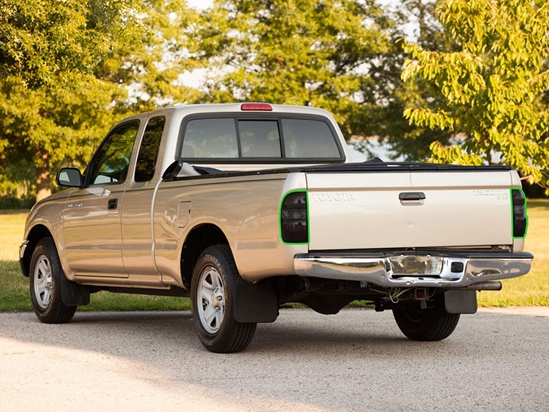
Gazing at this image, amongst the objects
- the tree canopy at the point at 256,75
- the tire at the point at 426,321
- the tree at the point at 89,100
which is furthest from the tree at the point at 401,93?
the tire at the point at 426,321

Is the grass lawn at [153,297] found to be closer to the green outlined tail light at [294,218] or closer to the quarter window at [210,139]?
the quarter window at [210,139]

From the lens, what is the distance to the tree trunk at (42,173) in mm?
46906

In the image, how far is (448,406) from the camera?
20.5 feet

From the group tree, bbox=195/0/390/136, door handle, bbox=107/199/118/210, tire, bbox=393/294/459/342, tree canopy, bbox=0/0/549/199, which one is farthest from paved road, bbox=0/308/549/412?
tree, bbox=195/0/390/136

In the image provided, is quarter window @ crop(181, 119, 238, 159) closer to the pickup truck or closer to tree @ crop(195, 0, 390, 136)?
the pickup truck

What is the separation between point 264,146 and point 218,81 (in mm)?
37151

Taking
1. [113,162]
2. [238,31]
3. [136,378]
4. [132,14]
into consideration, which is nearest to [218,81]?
[238,31]

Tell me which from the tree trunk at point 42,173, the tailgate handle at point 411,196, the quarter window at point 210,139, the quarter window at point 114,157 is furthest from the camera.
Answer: the tree trunk at point 42,173

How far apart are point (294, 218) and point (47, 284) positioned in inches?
173

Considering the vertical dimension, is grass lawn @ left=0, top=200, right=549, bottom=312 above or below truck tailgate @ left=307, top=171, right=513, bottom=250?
below

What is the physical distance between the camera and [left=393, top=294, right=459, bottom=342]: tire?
30.9 feet

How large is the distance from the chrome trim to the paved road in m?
0.63

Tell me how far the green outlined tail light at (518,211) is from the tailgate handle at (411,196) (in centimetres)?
83

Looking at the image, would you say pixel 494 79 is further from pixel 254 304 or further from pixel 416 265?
pixel 254 304
